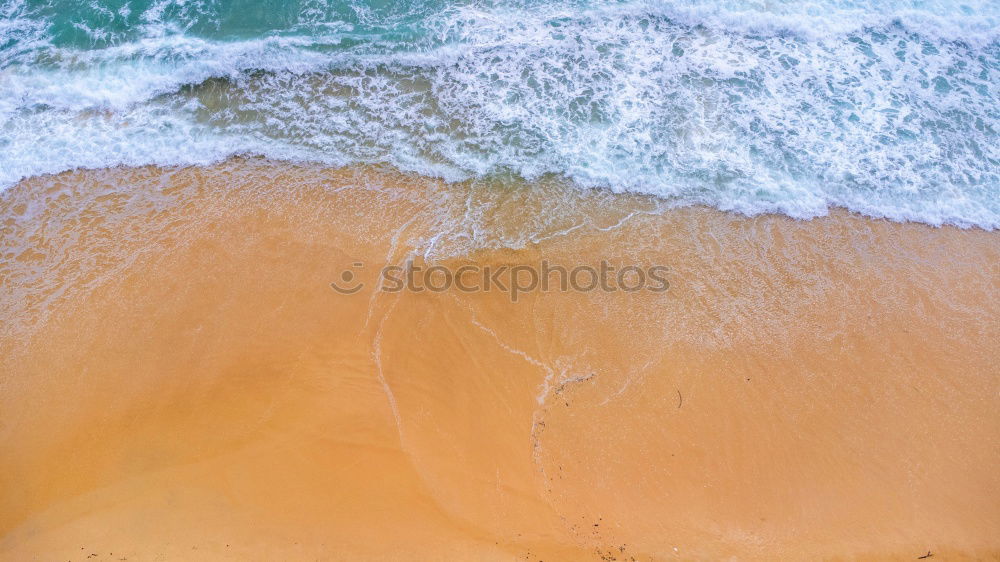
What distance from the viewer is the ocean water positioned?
8805 millimetres

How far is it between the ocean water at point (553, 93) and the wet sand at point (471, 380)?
0.67m

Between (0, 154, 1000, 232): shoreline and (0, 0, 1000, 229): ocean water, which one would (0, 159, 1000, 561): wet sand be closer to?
(0, 154, 1000, 232): shoreline

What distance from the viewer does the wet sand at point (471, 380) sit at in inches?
232

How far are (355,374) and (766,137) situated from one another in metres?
7.96

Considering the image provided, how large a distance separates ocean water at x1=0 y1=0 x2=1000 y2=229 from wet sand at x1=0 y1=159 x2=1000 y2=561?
67 cm

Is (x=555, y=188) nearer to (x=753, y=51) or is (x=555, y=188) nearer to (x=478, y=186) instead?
(x=478, y=186)

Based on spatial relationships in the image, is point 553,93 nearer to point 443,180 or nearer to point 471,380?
point 443,180

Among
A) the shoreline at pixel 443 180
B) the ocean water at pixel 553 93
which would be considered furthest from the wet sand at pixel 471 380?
the ocean water at pixel 553 93

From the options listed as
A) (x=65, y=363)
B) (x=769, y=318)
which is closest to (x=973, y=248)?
(x=769, y=318)

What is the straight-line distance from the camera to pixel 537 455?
20.3ft

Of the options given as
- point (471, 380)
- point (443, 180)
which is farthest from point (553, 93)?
point (471, 380)

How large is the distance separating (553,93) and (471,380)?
5.82m

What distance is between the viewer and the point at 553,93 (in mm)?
9742

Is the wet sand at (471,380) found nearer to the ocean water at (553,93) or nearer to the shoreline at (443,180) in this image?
the shoreline at (443,180)
